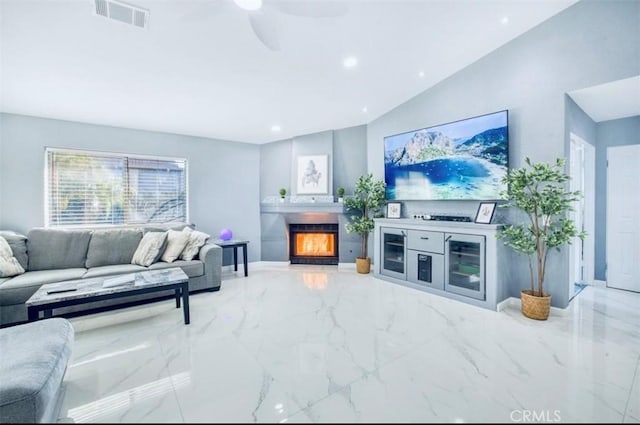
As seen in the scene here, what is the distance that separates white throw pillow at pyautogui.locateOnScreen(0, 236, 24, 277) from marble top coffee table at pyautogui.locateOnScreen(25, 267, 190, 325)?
588mm

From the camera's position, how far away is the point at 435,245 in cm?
356

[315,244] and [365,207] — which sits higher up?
[365,207]

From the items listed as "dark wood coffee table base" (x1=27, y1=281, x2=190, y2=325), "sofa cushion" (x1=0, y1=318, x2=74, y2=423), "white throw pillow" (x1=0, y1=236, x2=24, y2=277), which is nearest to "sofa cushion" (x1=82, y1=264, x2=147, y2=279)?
"white throw pillow" (x1=0, y1=236, x2=24, y2=277)

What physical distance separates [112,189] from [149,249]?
50.9 inches

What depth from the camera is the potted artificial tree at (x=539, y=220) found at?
270 centimetres

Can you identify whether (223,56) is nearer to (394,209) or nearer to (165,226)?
(165,226)

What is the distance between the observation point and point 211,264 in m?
3.66

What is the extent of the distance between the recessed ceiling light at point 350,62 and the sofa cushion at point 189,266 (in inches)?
117

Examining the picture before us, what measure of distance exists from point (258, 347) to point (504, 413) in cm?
196

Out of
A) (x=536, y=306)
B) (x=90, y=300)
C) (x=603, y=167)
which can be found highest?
(x=603, y=167)

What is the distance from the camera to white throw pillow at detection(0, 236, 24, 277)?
281cm

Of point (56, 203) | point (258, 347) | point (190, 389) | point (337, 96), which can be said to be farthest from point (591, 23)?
point (56, 203)

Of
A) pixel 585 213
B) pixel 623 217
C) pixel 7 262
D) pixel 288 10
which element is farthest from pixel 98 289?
pixel 623 217

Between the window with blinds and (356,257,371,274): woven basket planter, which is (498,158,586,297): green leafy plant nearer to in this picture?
(356,257,371,274): woven basket planter
